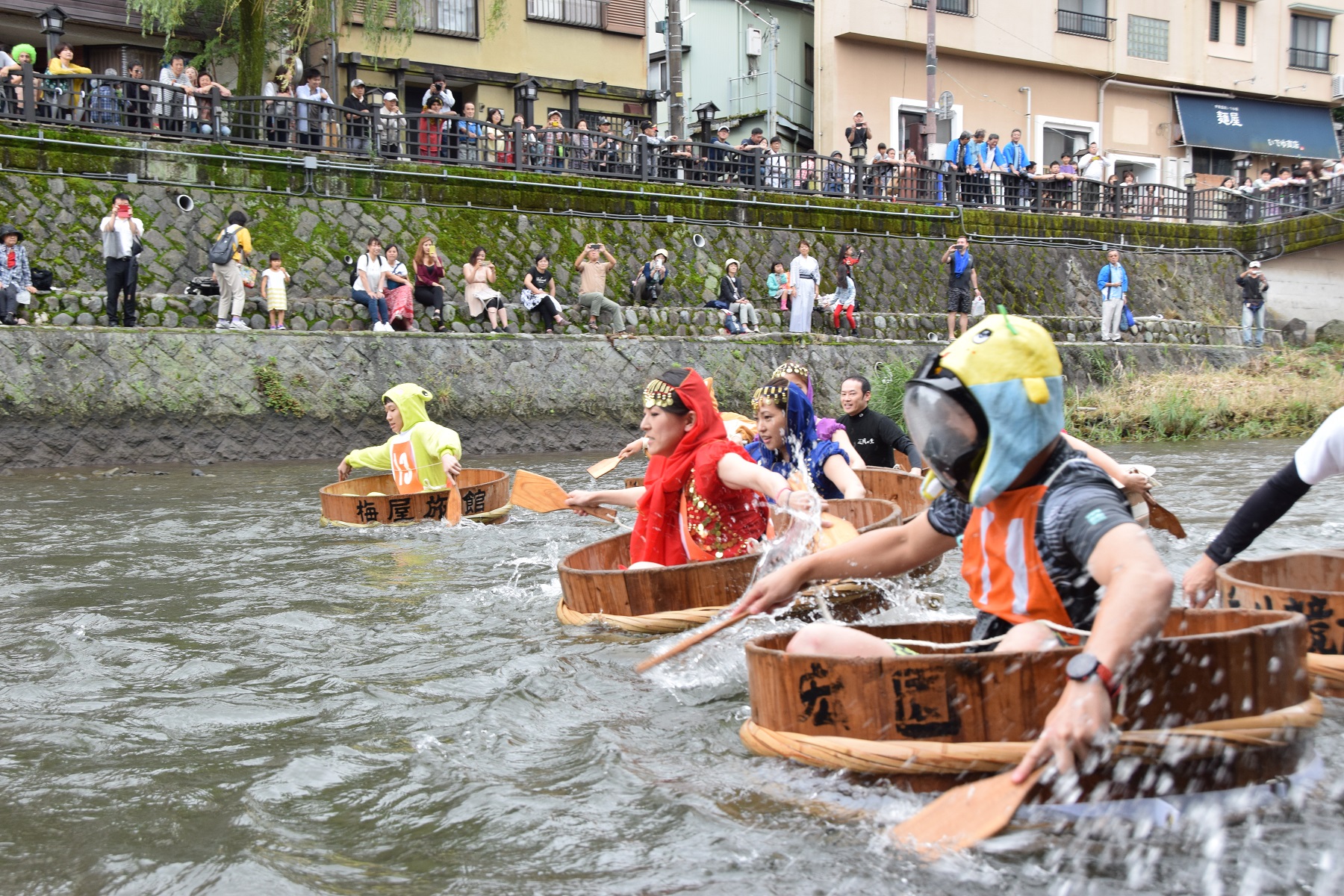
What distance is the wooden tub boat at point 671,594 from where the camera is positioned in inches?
242

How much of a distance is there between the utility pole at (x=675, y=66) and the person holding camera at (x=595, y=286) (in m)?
6.06

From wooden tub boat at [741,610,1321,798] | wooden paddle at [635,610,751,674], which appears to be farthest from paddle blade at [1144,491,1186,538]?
wooden paddle at [635,610,751,674]

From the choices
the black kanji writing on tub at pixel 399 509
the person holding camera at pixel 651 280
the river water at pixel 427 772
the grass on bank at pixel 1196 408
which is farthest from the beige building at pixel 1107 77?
the river water at pixel 427 772

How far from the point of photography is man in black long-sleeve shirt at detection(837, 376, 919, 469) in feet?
32.5

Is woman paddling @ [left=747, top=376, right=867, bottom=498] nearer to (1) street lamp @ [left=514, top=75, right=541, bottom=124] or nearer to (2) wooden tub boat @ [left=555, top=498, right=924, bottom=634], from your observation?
(2) wooden tub boat @ [left=555, top=498, right=924, bottom=634]

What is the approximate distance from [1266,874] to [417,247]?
17.1 metres

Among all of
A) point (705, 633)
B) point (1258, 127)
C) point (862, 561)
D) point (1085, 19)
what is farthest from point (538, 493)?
point (1258, 127)

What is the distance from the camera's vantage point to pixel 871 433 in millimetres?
10164

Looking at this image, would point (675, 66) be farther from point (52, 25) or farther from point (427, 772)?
point (427, 772)

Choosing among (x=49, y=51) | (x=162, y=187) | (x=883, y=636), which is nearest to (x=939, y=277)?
(x=162, y=187)

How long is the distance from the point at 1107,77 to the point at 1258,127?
221 inches

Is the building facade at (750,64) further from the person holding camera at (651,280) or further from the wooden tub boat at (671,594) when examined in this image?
the wooden tub boat at (671,594)

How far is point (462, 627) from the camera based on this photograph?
23.3 ft

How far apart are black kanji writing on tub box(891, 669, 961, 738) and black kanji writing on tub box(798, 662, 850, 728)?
178mm
